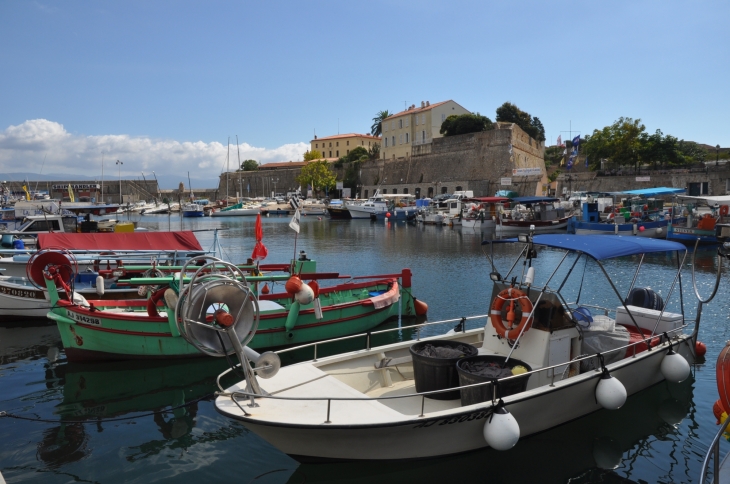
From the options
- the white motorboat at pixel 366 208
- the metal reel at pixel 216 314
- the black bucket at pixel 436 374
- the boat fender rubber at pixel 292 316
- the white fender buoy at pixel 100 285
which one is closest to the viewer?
the metal reel at pixel 216 314

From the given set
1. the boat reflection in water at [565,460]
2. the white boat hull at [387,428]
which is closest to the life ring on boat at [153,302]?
the white boat hull at [387,428]

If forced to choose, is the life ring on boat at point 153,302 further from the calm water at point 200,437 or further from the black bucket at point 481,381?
the black bucket at point 481,381

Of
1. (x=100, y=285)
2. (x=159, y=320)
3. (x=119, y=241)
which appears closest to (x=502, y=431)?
(x=159, y=320)

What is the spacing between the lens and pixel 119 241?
1559 cm

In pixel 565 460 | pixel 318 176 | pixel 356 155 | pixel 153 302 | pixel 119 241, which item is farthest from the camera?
pixel 356 155

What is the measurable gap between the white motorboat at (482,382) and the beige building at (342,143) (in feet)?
290

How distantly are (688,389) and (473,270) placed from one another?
13.0 m

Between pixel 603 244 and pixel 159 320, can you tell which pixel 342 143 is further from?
pixel 603 244

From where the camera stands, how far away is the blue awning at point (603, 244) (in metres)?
7.50

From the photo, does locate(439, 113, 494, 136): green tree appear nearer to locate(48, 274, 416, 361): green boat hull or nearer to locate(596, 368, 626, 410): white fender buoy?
locate(48, 274, 416, 361): green boat hull

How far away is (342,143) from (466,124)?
37.0 metres

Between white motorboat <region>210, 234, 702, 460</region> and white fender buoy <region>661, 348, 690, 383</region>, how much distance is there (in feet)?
0.06

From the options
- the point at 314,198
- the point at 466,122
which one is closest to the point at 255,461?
the point at 466,122

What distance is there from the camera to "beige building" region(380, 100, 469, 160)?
7006cm
